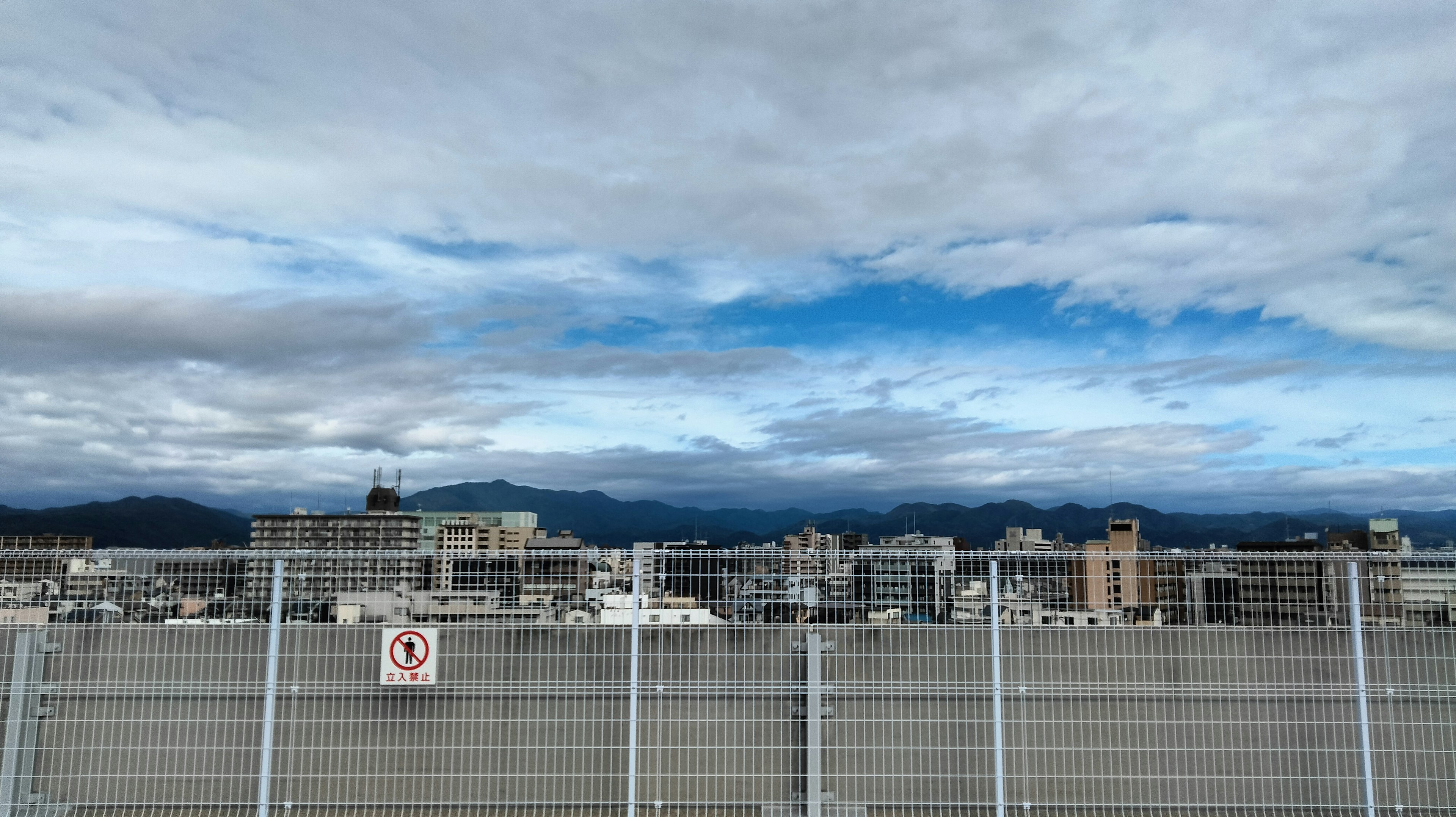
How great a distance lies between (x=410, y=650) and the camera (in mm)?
6734

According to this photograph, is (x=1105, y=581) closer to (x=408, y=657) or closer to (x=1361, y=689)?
(x=1361, y=689)

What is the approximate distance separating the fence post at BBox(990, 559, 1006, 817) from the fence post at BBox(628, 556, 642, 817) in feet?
8.32

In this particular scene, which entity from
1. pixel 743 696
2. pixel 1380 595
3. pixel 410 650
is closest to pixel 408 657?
pixel 410 650

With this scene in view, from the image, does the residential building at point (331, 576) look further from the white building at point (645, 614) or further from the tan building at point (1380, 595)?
the tan building at point (1380, 595)

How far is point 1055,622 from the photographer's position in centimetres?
668

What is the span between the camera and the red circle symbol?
6.73 meters

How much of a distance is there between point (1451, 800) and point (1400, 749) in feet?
1.68

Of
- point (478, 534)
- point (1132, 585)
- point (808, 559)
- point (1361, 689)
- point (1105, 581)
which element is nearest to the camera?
point (808, 559)

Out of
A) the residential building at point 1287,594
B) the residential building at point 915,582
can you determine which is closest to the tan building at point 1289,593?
the residential building at point 1287,594

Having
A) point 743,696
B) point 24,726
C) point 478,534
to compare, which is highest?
point 743,696

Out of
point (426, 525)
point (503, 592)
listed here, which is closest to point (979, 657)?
point (503, 592)

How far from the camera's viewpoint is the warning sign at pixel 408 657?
6715 millimetres

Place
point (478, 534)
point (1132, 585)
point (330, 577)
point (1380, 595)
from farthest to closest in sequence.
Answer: point (478, 534) → point (1132, 585) → point (330, 577) → point (1380, 595)

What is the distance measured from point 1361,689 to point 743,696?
174 inches
